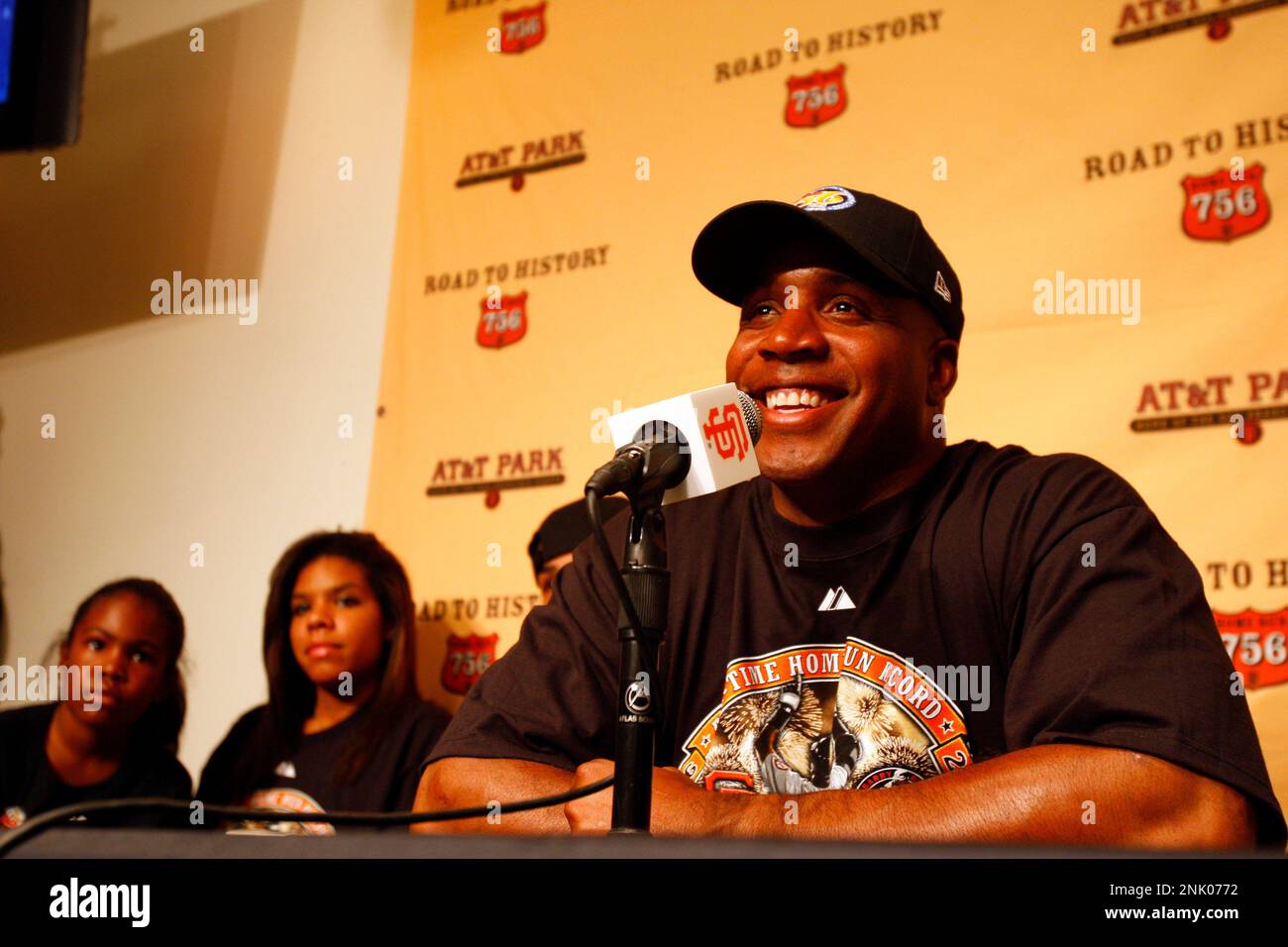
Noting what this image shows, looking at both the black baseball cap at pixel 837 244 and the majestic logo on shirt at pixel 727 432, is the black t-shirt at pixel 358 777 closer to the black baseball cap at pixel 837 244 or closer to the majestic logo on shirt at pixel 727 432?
the black baseball cap at pixel 837 244

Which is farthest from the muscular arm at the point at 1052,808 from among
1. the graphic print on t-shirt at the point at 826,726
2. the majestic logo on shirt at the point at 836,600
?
the majestic logo on shirt at the point at 836,600

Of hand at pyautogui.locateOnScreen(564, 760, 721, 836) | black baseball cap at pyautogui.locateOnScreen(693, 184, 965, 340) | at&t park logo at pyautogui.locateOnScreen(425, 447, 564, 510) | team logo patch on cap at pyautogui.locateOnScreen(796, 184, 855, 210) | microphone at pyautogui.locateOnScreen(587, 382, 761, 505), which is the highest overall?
team logo patch on cap at pyautogui.locateOnScreen(796, 184, 855, 210)

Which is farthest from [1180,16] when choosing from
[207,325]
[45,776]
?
[45,776]

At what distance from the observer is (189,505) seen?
3523 millimetres

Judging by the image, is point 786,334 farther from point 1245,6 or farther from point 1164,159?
point 1245,6

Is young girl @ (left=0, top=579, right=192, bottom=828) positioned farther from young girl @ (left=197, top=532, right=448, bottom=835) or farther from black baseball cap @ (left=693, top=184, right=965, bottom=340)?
black baseball cap @ (left=693, top=184, right=965, bottom=340)

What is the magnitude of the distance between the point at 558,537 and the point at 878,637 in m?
1.34

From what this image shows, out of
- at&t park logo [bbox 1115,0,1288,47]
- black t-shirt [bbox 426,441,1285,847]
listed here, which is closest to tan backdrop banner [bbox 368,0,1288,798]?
at&t park logo [bbox 1115,0,1288,47]

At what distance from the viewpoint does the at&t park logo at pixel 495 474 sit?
2979 millimetres

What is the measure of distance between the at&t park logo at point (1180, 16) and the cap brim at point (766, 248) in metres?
1.16

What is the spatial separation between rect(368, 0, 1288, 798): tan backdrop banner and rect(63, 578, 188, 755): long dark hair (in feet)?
1.94

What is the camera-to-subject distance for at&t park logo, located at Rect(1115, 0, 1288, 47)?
2.31 m
